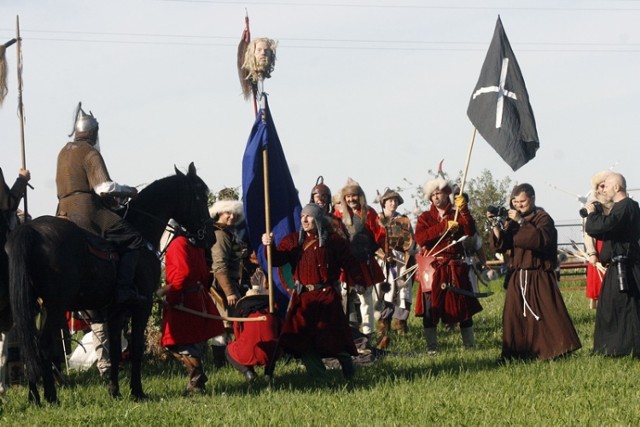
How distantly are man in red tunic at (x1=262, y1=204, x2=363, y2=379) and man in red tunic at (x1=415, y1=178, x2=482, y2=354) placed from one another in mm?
2685

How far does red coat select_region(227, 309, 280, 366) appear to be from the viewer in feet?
33.8

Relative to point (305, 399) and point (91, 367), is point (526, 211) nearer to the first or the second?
point (305, 399)

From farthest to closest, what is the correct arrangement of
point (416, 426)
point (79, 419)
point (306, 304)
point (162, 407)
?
point (306, 304) < point (162, 407) < point (79, 419) < point (416, 426)

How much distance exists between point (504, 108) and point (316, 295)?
287cm

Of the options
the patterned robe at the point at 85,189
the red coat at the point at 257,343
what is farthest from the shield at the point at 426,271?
the patterned robe at the point at 85,189

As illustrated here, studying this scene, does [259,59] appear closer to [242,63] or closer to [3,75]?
[242,63]

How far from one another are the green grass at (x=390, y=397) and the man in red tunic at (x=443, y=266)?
1036 millimetres

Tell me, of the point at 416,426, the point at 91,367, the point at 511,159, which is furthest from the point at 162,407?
the point at 511,159

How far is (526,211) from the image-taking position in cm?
1151

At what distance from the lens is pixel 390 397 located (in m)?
8.87

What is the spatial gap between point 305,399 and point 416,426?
1.58 meters

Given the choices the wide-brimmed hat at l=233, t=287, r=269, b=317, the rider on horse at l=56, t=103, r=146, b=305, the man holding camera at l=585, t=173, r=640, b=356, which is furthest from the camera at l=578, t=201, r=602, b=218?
the rider on horse at l=56, t=103, r=146, b=305

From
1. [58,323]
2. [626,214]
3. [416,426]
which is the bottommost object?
[416,426]

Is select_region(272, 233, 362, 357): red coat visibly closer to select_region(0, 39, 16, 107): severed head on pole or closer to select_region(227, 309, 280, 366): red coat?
select_region(227, 309, 280, 366): red coat
